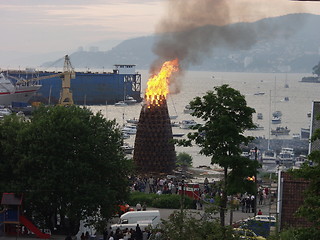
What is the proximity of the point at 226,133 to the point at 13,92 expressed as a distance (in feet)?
355

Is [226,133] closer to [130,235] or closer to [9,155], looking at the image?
[130,235]

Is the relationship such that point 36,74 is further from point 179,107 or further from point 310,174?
point 310,174

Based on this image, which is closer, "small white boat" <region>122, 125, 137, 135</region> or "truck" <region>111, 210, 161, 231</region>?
"truck" <region>111, 210, 161, 231</region>

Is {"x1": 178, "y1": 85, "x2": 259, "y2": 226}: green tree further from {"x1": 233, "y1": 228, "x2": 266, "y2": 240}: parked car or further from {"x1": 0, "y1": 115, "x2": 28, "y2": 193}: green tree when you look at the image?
{"x1": 0, "y1": 115, "x2": 28, "y2": 193}: green tree

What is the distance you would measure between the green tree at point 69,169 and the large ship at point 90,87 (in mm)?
108966

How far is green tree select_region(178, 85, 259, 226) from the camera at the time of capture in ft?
56.6

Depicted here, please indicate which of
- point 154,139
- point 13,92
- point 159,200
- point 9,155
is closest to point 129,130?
point 13,92

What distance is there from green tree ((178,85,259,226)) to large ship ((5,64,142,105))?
115069 millimetres

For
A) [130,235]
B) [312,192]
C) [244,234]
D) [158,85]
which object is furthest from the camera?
[158,85]

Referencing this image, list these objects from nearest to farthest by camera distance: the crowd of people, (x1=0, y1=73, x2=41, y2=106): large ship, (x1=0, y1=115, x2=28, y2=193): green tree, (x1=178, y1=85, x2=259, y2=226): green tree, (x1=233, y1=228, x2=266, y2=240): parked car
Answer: (x1=233, y1=228, x2=266, y2=240): parked car → (x1=178, y1=85, x2=259, y2=226): green tree → the crowd of people → (x1=0, y1=115, x2=28, y2=193): green tree → (x1=0, y1=73, x2=41, y2=106): large ship

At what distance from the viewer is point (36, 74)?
479 feet

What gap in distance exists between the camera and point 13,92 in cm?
12262

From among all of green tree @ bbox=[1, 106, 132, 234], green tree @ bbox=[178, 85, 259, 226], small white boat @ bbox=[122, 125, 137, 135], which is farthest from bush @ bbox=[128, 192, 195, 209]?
small white boat @ bbox=[122, 125, 137, 135]

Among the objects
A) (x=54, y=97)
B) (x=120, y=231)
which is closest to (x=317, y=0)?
(x=120, y=231)
